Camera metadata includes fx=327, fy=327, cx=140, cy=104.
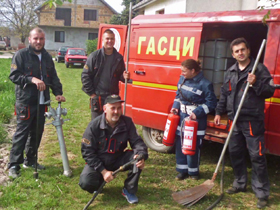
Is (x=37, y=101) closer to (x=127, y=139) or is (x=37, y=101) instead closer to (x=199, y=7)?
(x=127, y=139)

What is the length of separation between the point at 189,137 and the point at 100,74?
5.28 ft

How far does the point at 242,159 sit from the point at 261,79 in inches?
42.7

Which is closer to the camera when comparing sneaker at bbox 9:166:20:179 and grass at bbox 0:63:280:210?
grass at bbox 0:63:280:210

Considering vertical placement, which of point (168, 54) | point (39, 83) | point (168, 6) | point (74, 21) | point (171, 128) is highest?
point (74, 21)

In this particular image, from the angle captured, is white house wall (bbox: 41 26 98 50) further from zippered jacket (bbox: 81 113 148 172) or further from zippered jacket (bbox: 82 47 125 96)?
zippered jacket (bbox: 81 113 148 172)

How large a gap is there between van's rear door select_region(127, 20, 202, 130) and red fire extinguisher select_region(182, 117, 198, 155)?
872 mm

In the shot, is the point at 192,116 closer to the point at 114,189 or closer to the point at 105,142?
the point at 105,142

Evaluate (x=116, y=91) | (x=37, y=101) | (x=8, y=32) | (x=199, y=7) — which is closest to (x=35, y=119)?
(x=37, y=101)

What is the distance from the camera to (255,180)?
405 centimetres

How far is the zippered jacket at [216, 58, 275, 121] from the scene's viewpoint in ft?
12.3

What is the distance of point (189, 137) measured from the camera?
175 inches

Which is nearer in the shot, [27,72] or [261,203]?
[261,203]

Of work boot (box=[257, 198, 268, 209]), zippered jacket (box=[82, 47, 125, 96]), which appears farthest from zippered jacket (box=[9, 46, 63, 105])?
work boot (box=[257, 198, 268, 209])

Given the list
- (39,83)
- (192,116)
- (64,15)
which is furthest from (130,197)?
(64,15)
